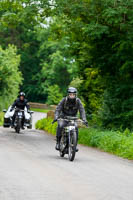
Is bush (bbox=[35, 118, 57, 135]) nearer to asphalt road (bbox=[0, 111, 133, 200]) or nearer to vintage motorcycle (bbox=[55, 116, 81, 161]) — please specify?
asphalt road (bbox=[0, 111, 133, 200])

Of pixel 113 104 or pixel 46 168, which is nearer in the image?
pixel 46 168

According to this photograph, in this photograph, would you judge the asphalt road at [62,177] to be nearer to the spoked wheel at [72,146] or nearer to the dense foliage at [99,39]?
the spoked wheel at [72,146]

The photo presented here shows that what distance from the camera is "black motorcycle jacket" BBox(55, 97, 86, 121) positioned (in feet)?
46.3

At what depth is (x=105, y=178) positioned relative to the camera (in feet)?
34.0

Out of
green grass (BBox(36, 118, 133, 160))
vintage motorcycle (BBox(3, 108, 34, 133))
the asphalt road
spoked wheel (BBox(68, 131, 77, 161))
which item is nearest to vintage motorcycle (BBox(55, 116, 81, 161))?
spoked wheel (BBox(68, 131, 77, 161))

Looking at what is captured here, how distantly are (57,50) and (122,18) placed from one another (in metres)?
59.0

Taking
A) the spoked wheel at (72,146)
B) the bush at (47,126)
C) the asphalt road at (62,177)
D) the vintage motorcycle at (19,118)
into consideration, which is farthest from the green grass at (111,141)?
the bush at (47,126)

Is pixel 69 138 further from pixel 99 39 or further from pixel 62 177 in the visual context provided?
pixel 99 39

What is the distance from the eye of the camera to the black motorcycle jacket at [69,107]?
14.1m

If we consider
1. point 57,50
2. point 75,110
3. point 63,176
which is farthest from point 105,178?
point 57,50

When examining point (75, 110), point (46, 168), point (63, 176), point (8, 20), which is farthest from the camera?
point (8, 20)

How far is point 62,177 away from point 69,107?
4.19 meters

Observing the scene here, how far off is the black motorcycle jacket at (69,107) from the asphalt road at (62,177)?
1.15 meters

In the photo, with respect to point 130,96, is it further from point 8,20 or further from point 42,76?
point 42,76
